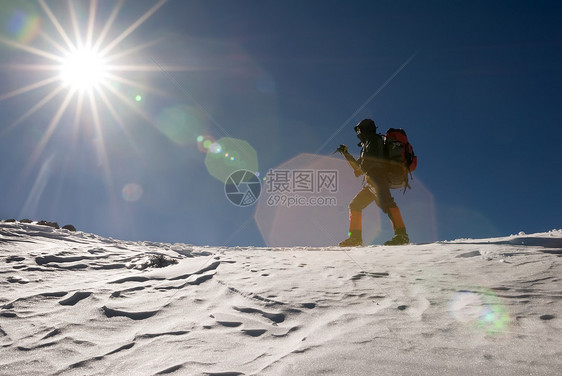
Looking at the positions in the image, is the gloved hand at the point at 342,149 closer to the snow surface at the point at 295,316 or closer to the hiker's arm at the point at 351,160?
the hiker's arm at the point at 351,160

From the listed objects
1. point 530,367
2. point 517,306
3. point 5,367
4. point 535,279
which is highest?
point 535,279

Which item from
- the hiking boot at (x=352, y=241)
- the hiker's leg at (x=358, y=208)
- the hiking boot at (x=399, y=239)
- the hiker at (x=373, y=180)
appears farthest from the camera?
the hiker's leg at (x=358, y=208)

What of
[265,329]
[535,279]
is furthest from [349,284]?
[535,279]

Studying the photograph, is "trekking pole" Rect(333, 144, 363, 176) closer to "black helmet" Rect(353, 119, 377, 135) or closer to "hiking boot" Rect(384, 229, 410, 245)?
"black helmet" Rect(353, 119, 377, 135)

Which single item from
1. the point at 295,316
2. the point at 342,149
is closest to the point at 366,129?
the point at 342,149

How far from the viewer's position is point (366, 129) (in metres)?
8.16

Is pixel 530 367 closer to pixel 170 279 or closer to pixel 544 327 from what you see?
pixel 544 327

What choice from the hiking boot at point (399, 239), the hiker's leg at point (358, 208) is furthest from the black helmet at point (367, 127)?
the hiking boot at point (399, 239)

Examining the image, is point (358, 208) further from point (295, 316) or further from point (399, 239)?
point (295, 316)

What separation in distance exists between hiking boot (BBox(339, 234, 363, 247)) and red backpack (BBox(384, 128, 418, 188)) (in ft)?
Result: 6.16

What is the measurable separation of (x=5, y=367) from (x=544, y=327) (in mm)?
3542

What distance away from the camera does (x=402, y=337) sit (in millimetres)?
2061

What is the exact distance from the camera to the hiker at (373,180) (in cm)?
773

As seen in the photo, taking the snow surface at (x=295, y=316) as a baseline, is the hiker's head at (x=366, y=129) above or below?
above
